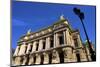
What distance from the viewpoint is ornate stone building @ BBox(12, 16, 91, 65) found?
2.56m

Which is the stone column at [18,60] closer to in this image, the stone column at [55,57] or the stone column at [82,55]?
the stone column at [55,57]

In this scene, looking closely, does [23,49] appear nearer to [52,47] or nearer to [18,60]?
[18,60]

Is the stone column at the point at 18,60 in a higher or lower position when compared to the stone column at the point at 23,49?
lower

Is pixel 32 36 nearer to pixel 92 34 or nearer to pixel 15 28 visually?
pixel 15 28

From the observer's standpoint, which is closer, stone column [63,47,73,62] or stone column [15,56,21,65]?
stone column [15,56,21,65]

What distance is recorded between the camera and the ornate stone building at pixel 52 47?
2556 millimetres

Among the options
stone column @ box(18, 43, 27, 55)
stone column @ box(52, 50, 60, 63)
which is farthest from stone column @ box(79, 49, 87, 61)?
stone column @ box(18, 43, 27, 55)

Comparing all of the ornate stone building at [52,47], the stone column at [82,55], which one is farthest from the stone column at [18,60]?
the stone column at [82,55]

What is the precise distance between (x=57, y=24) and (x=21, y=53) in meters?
0.53

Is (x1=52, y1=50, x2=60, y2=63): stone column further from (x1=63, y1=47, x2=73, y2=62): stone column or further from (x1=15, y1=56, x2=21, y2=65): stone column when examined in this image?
(x1=15, y1=56, x2=21, y2=65): stone column

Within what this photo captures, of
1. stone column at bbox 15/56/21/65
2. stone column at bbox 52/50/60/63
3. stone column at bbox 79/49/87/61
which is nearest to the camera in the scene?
stone column at bbox 15/56/21/65

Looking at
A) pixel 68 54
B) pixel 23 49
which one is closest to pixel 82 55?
pixel 68 54

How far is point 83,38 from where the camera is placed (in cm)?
279
